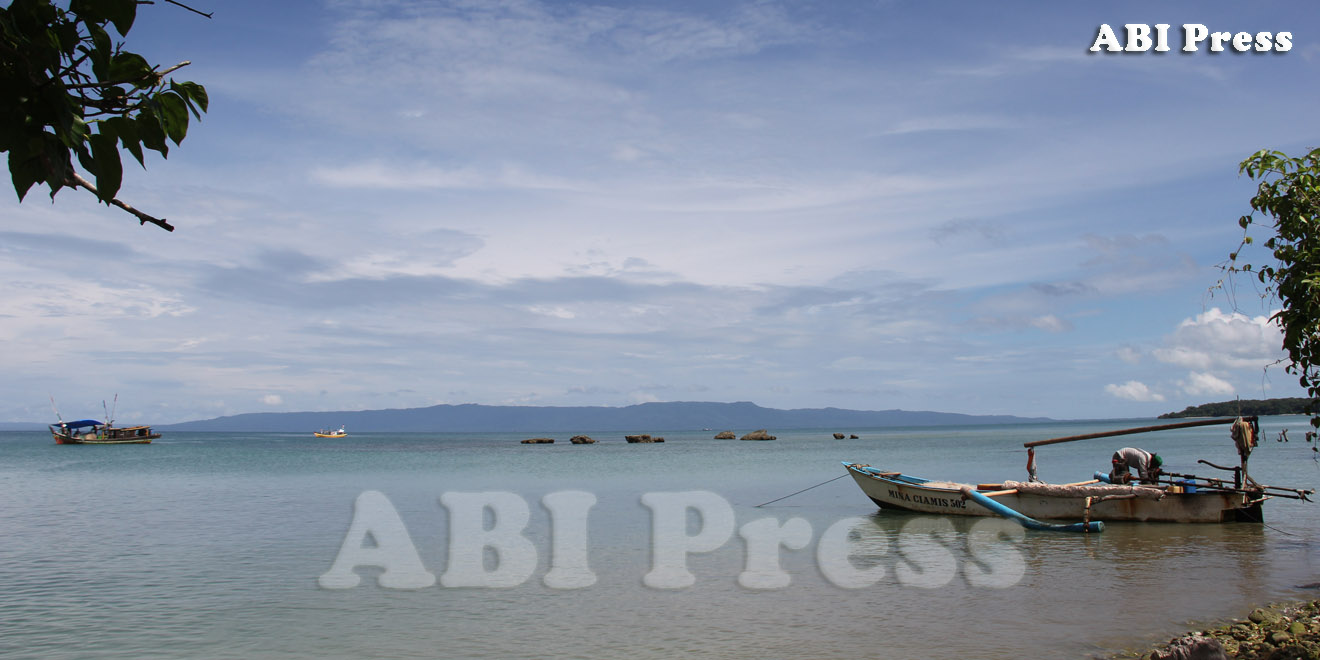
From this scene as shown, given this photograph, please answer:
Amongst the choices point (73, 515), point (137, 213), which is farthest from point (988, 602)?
point (73, 515)

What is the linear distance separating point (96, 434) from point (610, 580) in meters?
102

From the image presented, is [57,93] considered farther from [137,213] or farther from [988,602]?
A: [988,602]

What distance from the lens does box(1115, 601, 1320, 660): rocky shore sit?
9055mm

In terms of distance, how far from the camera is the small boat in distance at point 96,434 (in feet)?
308

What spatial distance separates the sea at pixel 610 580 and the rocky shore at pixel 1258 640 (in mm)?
842

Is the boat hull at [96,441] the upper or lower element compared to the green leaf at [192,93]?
lower

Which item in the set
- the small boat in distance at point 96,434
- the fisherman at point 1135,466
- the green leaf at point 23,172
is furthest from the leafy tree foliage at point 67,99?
the small boat in distance at point 96,434

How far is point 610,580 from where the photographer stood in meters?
15.8

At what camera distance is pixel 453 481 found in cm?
4319

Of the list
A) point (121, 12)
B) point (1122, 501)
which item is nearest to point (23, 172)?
point (121, 12)

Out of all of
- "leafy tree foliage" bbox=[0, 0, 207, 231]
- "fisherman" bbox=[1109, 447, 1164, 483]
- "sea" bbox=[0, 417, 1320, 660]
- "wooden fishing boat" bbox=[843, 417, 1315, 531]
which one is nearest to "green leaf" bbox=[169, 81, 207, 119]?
"leafy tree foliage" bbox=[0, 0, 207, 231]

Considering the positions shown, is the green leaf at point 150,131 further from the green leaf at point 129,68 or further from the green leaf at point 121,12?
the green leaf at point 121,12

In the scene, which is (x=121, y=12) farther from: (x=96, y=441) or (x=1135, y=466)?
(x=96, y=441)

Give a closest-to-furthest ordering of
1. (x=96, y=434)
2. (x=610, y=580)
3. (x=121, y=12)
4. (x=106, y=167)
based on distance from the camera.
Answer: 1. (x=121, y=12)
2. (x=106, y=167)
3. (x=610, y=580)
4. (x=96, y=434)
